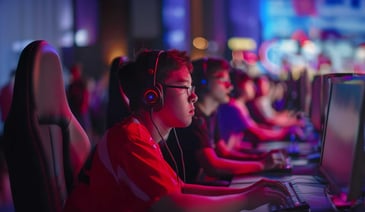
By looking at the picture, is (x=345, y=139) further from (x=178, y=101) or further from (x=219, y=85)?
(x=219, y=85)

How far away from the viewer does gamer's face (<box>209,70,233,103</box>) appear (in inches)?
87.1

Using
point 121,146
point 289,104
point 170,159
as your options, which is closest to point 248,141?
point 289,104

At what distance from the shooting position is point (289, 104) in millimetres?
3703

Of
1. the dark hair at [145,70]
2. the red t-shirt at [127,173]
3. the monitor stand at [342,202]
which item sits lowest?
the monitor stand at [342,202]

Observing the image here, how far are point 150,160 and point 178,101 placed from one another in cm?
23

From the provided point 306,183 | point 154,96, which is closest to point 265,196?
point 154,96

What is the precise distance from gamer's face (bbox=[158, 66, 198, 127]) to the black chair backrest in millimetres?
309

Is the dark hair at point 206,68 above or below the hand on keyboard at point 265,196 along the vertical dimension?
above

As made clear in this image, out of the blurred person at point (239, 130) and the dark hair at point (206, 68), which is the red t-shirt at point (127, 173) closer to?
the dark hair at point (206, 68)

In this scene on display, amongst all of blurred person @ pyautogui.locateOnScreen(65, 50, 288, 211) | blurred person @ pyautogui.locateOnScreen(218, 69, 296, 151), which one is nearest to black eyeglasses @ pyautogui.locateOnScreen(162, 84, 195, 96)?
blurred person @ pyautogui.locateOnScreen(65, 50, 288, 211)

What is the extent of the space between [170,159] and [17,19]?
12.7 ft

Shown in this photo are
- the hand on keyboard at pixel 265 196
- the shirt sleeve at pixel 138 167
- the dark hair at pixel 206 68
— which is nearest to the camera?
the shirt sleeve at pixel 138 167

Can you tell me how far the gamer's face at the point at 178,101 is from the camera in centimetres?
144

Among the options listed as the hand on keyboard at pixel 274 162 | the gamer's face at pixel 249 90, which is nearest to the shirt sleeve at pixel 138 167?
the hand on keyboard at pixel 274 162
